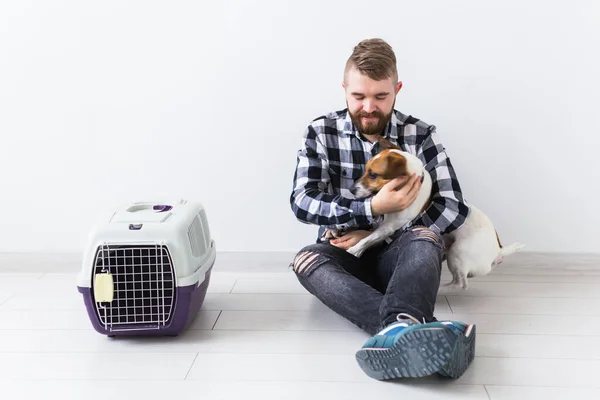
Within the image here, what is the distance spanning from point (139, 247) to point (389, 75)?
0.84m

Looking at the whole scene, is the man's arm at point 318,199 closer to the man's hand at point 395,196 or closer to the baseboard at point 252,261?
the man's hand at point 395,196

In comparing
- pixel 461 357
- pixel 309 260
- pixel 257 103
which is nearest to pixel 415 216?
pixel 309 260

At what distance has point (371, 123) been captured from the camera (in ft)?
6.28

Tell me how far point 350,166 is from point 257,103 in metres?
0.49

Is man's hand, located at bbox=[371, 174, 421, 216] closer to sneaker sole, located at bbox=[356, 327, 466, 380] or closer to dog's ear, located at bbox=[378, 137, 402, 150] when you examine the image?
dog's ear, located at bbox=[378, 137, 402, 150]

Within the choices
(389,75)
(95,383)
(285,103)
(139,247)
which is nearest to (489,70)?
(389,75)

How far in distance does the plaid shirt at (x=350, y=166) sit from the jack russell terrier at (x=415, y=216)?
0.05 meters

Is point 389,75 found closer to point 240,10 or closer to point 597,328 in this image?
point 240,10

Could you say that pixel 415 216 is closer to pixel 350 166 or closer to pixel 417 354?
pixel 350 166

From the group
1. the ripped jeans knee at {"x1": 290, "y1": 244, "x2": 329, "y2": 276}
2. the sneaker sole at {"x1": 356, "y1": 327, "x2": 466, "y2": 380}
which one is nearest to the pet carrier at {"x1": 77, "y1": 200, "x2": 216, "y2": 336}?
the ripped jeans knee at {"x1": 290, "y1": 244, "x2": 329, "y2": 276}

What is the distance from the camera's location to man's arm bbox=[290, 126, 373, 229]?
6.11 feet

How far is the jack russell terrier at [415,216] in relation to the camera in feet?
6.04

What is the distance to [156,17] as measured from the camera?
227cm

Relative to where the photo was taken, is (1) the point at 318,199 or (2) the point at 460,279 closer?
(1) the point at 318,199
